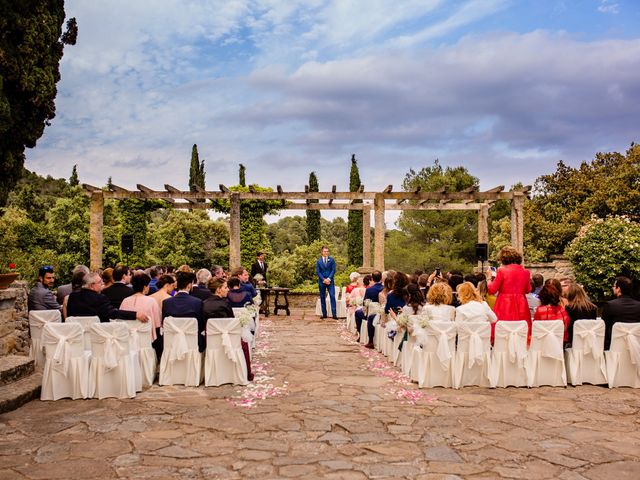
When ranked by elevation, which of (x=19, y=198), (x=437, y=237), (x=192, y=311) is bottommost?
(x=192, y=311)

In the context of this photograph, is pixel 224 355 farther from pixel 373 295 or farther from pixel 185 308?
pixel 373 295

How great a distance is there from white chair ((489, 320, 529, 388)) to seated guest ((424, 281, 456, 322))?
0.57 metres

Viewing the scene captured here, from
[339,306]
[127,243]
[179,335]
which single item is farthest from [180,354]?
[127,243]

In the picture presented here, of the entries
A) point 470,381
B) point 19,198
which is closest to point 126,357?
point 470,381

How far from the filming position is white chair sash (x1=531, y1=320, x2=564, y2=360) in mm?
6352

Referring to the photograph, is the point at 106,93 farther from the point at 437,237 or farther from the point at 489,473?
the point at 437,237

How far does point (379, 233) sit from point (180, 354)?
395 inches

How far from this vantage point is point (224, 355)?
21.1 ft

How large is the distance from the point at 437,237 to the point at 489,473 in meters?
22.3

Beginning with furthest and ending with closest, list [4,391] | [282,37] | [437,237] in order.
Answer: [437,237] < [282,37] < [4,391]

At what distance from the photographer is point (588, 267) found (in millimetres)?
14922

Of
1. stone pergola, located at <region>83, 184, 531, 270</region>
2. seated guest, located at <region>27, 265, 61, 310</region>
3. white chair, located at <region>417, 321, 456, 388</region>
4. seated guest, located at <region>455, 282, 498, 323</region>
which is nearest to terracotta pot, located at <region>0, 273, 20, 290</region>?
seated guest, located at <region>27, 265, 61, 310</region>

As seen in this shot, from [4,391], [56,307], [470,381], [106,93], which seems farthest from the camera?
[106,93]

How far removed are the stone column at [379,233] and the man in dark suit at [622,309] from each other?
8.92 m
